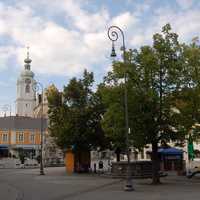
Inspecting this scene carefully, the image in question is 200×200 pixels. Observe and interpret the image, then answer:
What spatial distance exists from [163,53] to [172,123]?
16.1 ft

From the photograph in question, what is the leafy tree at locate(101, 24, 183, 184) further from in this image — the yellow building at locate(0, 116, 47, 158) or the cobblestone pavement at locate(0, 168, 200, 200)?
the yellow building at locate(0, 116, 47, 158)

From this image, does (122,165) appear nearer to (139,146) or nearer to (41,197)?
(139,146)

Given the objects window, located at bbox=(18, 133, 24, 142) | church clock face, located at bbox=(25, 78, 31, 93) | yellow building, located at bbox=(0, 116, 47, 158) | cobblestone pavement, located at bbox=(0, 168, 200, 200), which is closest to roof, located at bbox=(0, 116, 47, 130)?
yellow building, located at bbox=(0, 116, 47, 158)

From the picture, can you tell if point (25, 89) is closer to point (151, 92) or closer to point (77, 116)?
point (77, 116)

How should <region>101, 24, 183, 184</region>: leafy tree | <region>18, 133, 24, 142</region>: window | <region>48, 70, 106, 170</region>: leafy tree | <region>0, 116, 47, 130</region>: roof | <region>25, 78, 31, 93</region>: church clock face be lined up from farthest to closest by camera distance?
<region>25, 78, 31, 93</region>: church clock face < <region>0, 116, 47, 130</region>: roof < <region>18, 133, 24, 142</region>: window < <region>48, 70, 106, 170</region>: leafy tree < <region>101, 24, 183, 184</region>: leafy tree

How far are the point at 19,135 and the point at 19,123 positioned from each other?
326cm

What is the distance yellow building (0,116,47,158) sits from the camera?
104 meters

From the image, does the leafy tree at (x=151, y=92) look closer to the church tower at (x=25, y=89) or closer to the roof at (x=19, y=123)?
the roof at (x=19, y=123)

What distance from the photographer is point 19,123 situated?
107 metres

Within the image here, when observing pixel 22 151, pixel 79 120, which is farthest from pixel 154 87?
pixel 22 151

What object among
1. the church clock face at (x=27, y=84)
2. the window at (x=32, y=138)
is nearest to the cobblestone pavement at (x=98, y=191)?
the window at (x=32, y=138)

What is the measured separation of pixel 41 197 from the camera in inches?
870

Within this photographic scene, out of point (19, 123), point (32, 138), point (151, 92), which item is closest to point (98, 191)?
point (151, 92)

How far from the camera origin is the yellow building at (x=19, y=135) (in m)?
104
